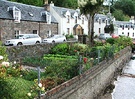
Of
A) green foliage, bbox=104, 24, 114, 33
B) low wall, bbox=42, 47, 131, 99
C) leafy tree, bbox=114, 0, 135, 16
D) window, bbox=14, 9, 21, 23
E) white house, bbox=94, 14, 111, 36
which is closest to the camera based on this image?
low wall, bbox=42, 47, 131, 99

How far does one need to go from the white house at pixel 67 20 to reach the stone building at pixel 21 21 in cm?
361

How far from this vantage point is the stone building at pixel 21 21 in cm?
3309

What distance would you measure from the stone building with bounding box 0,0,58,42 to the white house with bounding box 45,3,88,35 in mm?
3612

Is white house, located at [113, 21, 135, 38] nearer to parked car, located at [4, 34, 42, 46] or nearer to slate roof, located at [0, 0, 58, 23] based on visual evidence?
slate roof, located at [0, 0, 58, 23]

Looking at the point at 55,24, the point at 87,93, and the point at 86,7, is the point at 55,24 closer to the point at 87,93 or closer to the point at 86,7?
the point at 86,7

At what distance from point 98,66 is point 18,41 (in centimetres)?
1471

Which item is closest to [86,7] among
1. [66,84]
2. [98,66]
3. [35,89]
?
[98,66]

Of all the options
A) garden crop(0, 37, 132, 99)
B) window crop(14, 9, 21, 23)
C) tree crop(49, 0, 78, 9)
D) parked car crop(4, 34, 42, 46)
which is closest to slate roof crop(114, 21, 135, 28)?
tree crop(49, 0, 78, 9)

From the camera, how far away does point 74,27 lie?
53312 mm

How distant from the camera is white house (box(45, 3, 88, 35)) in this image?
48250 mm

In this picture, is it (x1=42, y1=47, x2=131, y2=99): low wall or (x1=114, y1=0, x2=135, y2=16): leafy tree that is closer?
(x1=42, y1=47, x2=131, y2=99): low wall

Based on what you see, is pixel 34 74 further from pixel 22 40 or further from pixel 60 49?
pixel 22 40

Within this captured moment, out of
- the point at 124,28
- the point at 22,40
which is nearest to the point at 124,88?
the point at 22,40

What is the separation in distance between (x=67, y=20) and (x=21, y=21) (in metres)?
16.8
